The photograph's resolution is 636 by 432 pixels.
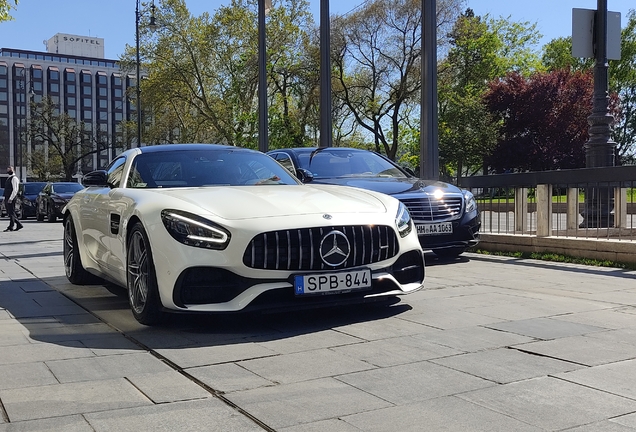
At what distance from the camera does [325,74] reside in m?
15.9

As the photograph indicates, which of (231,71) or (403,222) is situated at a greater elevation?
(231,71)

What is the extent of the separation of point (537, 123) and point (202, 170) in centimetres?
Result: 5003

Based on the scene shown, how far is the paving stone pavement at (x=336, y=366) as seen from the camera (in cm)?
328

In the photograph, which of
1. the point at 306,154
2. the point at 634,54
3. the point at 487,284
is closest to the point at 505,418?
the point at 487,284

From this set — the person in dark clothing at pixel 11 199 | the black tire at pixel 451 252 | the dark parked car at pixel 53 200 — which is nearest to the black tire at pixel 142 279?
the black tire at pixel 451 252

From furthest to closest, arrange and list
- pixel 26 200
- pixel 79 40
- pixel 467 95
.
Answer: pixel 79 40
pixel 467 95
pixel 26 200

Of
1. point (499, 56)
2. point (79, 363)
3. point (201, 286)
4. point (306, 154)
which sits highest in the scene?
point (499, 56)

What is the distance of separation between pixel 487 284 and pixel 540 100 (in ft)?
158

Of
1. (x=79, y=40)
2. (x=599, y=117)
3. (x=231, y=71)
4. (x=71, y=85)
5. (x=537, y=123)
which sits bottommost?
(x=599, y=117)

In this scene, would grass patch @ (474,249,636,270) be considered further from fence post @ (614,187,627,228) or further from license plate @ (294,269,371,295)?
license plate @ (294,269,371,295)

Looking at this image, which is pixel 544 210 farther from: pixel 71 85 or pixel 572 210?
pixel 71 85

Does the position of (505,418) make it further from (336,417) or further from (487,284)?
(487,284)

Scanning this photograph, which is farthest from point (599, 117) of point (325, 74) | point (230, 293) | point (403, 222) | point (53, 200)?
point (53, 200)

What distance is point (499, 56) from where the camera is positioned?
60.7m
